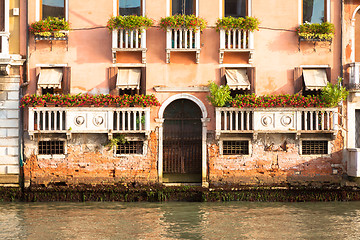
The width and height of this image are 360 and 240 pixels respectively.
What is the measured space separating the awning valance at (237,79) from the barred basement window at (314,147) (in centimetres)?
248

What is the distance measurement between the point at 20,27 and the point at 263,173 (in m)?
8.37

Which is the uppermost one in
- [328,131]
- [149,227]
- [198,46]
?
[198,46]

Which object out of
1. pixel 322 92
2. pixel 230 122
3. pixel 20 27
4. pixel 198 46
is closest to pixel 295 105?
pixel 322 92

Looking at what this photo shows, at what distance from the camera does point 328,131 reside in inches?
645

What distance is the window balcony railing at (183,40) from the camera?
16344 mm

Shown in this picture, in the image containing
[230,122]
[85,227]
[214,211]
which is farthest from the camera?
[230,122]

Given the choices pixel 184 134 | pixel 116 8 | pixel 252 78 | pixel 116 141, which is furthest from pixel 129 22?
pixel 252 78

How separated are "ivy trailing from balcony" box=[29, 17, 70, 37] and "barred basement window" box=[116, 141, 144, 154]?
369 cm

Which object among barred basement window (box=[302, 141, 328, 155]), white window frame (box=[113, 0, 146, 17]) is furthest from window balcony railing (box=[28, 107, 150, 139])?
barred basement window (box=[302, 141, 328, 155])

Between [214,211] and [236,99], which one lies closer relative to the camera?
[214,211]

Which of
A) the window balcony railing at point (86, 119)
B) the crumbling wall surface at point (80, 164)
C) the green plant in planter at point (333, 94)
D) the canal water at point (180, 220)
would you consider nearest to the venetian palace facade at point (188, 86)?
the crumbling wall surface at point (80, 164)

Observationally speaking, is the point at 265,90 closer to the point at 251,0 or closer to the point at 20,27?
the point at 251,0

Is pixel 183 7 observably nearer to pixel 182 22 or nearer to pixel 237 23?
pixel 182 22

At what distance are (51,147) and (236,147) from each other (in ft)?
18.0
